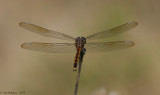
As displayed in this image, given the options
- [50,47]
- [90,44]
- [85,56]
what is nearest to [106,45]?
[90,44]

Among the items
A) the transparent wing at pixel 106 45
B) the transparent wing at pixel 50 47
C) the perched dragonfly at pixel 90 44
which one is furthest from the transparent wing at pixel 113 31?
the transparent wing at pixel 50 47

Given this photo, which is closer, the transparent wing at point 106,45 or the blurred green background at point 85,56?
the transparent wing at point 106,45

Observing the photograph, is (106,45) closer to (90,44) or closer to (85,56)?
(90,44)

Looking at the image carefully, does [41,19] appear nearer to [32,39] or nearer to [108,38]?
[32,39]

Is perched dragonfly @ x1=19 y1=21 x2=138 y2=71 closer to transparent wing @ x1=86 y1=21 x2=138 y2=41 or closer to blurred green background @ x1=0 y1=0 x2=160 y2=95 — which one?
transparent wing @ x1=86 y1=21 x2=138 y2=41

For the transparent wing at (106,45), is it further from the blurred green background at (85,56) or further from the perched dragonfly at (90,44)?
the blurred green background at (85,56)

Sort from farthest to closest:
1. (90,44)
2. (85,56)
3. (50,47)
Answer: (85,56), (50,47), (90,44)

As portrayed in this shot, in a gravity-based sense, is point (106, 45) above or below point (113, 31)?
below

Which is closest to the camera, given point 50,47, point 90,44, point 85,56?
point 90,44

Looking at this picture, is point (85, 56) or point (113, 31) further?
point (85, 56)
